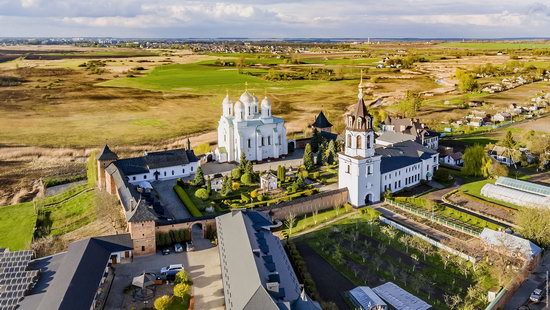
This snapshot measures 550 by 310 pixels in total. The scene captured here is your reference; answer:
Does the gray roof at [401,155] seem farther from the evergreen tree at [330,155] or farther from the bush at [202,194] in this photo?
the bush at [202,194]

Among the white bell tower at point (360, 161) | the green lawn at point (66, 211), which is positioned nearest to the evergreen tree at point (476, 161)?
the white bell tower at point (360, 161)

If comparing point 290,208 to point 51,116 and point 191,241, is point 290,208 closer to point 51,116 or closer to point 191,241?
point 191,241

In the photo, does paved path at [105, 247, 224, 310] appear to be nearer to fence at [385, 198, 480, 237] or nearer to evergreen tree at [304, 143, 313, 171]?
fence at [385, 198, 480, 237]

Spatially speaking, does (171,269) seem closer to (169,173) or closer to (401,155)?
(169,173)

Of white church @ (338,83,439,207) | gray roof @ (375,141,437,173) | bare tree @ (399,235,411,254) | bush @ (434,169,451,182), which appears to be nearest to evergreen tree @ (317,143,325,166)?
gray roof @ (375,141,437,173)

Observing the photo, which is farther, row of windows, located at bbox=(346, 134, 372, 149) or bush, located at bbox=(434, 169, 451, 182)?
bush, located at bbox=(434, 169, 451, 182)
